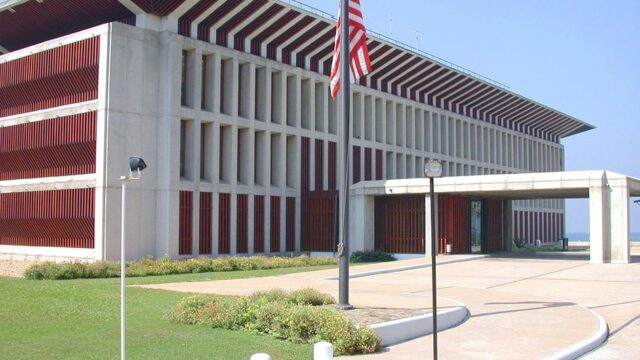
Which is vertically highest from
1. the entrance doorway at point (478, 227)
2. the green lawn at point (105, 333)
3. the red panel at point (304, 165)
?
the red panel at point (304, 165)

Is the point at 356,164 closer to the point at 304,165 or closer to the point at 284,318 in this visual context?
the point at 304,165

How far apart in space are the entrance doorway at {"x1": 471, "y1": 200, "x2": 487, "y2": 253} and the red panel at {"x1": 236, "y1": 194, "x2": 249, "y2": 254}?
14.3 m

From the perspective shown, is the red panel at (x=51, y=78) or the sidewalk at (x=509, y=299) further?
the red panel at (x=51, y=78)

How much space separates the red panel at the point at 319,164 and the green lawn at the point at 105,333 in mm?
26955

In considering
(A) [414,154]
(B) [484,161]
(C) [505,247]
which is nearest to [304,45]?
(A) [414,154]

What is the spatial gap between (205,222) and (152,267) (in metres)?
7.93

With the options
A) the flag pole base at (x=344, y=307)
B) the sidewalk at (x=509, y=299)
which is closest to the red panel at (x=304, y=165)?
the sidewalk at (x=509, y=299)

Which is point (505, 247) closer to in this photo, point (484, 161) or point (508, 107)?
point (484, 161)

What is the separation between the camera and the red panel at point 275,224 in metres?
41.5

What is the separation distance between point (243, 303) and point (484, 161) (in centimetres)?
5502

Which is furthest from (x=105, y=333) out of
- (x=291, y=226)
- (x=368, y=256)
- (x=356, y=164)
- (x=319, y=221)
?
(x=356, y=164)

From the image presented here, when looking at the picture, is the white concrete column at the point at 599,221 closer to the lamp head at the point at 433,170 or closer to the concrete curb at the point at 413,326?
the concrete curb at the point at 413,326

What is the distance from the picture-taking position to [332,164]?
152 ft

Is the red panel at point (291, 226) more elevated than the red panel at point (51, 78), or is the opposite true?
the red panel at point (51, 78)
